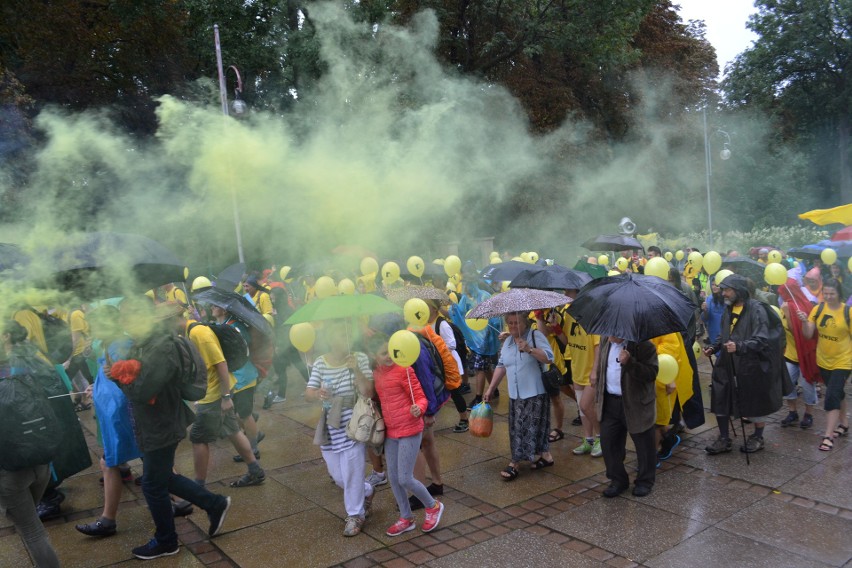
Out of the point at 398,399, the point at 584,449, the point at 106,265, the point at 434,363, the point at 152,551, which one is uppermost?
the point at 106,265

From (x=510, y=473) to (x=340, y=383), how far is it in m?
1.79

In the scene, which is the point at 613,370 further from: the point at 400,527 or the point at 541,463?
the point at 400,527

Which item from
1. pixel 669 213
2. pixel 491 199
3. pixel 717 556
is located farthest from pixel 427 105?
pixel 669 213

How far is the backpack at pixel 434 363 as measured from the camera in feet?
15.5

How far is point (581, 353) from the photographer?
5.98m

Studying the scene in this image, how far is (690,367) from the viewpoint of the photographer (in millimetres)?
5727

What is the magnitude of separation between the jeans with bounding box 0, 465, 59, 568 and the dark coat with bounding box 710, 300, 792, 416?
512 centimetres

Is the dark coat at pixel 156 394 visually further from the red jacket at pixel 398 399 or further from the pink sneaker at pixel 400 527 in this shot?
the pink sneaker at pixel 400 527

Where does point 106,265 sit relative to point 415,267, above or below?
above

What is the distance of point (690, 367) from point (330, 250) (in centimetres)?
680

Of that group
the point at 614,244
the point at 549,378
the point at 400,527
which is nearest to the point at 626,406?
the point at 549,378

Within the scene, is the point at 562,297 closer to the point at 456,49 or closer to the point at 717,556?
the point at 717,556

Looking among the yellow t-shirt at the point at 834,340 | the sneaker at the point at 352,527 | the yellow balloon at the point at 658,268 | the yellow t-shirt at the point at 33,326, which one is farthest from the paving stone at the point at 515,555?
the yellow t-shirt at the point at 33,326

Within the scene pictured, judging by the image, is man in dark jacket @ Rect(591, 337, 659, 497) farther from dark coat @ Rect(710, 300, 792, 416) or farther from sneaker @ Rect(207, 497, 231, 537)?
sneaker @ Rect(207, 497, 231, 537)
